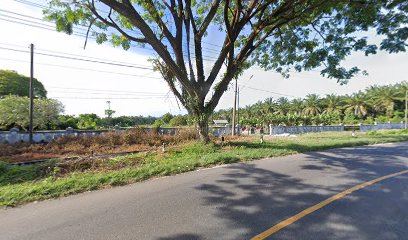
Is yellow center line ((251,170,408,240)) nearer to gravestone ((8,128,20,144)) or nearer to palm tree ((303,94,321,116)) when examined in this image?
gravestone ((8,128,20,144))

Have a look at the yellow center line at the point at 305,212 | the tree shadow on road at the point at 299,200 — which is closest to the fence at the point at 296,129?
the tree shadow on road at the point at 299,200

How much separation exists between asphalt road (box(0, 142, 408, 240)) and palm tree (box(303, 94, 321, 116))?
6205 centimetres

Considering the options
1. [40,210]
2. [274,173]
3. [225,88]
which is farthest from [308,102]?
[40,210]

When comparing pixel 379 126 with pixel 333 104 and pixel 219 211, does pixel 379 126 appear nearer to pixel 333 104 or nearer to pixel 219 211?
pixel 333 104

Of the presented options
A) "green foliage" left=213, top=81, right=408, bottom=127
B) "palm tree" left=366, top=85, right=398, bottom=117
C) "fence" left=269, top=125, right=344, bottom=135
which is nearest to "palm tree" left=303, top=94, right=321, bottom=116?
"green foliage" left=213, top=81, right=408, bottom=127

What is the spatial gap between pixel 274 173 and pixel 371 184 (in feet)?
7.47

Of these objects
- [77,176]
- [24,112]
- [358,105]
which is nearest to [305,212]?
[77,176]

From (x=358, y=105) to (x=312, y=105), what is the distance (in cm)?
1057

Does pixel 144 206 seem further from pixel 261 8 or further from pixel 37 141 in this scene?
pixel 37 141

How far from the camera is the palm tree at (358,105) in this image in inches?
2256

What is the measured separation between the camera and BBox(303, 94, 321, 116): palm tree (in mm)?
63000

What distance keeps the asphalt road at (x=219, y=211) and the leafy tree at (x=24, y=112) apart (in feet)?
81.5

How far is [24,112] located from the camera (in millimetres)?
24000

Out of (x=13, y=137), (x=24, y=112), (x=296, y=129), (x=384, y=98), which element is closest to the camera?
(x=13, y=137)
